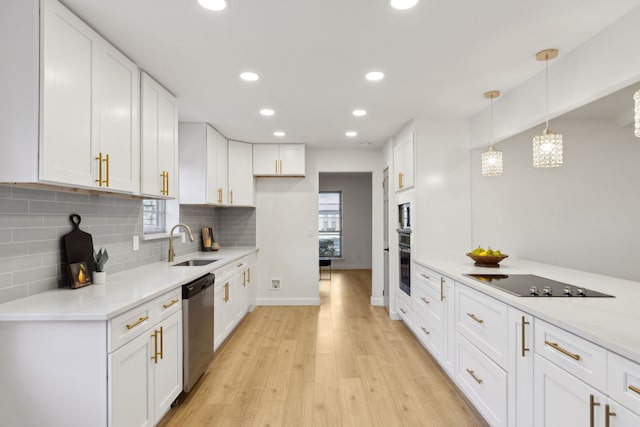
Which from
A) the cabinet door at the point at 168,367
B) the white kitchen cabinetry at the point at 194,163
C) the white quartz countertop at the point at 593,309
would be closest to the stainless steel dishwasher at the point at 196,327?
the cabinet door at the point at 168,367

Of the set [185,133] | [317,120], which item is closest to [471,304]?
[317,120]

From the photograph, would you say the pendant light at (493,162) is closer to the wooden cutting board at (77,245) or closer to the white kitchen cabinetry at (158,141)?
the white kitchen cabinetry at (158,141)

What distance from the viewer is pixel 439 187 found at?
3703mm

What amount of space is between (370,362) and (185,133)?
3.12 m

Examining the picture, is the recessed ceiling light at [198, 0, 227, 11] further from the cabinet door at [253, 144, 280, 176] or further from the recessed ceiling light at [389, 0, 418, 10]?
the cabinet door at [253, 144, 280, 176]

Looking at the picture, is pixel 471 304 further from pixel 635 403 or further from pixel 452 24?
pixel 452 24

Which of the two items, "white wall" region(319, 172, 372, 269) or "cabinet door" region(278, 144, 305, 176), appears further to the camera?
"white wall" region(319, 172, 372, 269)

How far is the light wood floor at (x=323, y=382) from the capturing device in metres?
2.30

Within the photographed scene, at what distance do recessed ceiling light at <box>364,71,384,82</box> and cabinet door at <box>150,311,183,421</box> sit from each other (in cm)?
219

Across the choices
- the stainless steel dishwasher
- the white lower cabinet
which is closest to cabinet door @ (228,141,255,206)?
the stainless steel dishwasher

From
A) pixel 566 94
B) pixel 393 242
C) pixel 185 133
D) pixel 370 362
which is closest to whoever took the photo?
pixel 566 94

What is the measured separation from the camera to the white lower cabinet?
165cm

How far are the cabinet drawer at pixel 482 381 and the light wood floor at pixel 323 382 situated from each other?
16 cm

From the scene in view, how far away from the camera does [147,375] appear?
6.34ft
